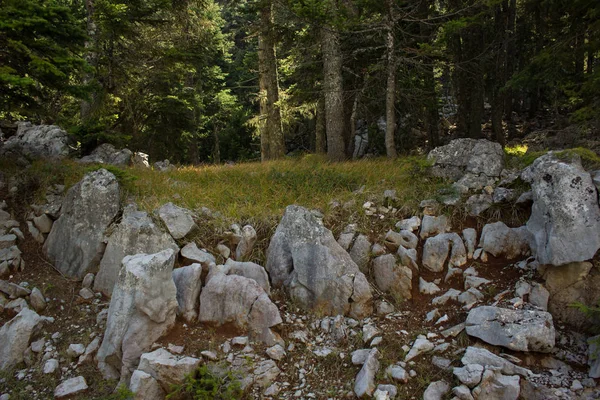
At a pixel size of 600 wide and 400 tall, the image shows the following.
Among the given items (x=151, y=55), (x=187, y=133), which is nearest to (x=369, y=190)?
(x=151, y=55)

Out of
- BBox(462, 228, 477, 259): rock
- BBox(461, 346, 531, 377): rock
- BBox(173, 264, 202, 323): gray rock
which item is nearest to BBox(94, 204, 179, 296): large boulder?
BBox(173, 264, 202, 323): gray rock

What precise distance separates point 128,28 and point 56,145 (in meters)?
3.94

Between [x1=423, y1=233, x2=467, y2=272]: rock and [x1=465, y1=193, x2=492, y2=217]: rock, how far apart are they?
2.10 ft

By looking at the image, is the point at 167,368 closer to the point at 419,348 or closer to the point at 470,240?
the point at 419,348

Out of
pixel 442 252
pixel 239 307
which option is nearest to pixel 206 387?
pixel 239 307

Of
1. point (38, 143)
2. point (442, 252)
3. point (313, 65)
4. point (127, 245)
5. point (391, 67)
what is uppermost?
point (313, 65)

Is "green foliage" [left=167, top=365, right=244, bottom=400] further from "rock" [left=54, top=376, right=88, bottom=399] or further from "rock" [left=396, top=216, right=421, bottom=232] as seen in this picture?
"rock" [left=396, top=216, right=421, bottom=232]

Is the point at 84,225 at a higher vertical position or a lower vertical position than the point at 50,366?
higher

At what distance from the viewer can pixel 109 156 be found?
428 inches

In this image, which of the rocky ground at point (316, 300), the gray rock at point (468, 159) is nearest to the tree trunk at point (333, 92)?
the gray rock at point (468, 159)

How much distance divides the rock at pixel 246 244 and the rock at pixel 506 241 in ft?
11.8

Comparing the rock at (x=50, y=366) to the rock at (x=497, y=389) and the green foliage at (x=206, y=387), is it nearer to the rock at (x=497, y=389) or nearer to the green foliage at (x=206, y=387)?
the green foliage at (x=206, y=387)

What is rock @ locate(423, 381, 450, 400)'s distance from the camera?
14.9 ft

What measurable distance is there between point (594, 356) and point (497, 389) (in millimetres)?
1306
